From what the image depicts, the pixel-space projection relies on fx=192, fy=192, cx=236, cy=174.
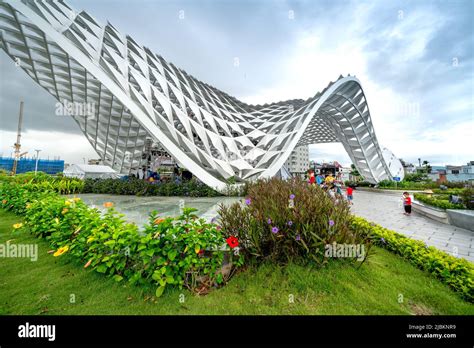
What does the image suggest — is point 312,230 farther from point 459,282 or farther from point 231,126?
point 231,126

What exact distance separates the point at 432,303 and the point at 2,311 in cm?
515

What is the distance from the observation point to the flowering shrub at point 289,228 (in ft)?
9.55

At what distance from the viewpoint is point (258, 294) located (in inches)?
97.3

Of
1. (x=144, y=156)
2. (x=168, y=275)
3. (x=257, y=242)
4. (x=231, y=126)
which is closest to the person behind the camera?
(x=168, y=275)

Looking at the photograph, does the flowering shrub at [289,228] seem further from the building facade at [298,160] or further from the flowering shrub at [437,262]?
the building facade at [298,160]

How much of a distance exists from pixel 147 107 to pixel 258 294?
36.3 ft

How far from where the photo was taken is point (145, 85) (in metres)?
12.0

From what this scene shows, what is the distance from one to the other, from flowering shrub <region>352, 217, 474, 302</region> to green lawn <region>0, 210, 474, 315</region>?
13cm

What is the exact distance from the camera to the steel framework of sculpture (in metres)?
10.6

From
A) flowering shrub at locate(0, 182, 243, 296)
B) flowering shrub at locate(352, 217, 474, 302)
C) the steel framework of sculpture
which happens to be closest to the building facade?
the steel framework of sculpture

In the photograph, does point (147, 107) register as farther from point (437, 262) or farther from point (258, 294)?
point (437, 262)

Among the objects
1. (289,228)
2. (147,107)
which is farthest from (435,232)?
(147,107)

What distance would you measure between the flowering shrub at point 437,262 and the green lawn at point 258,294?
0.13 m
